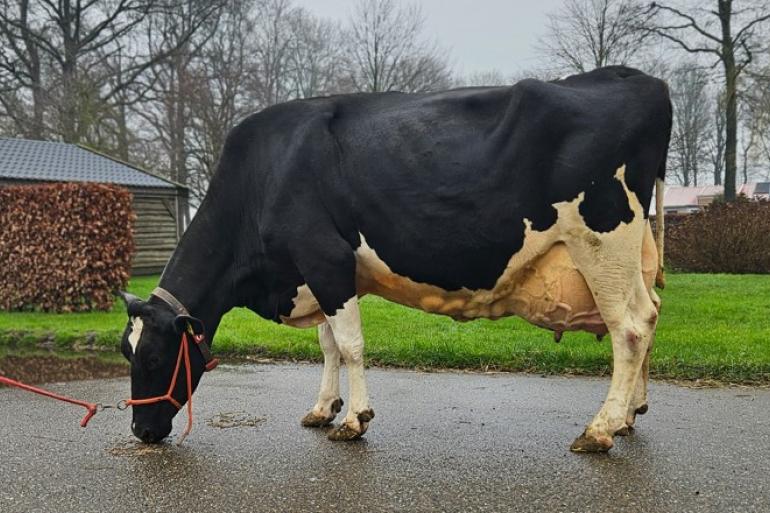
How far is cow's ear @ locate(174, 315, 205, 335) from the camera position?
415 cm

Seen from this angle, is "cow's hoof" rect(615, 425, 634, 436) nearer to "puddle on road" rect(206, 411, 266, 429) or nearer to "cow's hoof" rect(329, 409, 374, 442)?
"cow's hoof" rect(329, 409, 374, 442)

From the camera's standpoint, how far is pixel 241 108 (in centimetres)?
3397

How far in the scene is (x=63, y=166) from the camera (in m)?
20.4

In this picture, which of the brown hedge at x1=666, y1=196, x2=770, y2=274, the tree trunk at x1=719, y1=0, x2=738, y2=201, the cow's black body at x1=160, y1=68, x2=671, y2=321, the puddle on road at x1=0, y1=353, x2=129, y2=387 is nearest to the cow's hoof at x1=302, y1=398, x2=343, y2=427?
the cow's black body at x1=160, y1=68, x2=671, y2=321

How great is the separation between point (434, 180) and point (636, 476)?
1892 mm

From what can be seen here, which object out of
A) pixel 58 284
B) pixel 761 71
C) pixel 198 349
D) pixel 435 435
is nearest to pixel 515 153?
pixel 435 435

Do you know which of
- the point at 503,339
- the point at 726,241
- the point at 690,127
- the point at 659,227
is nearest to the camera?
the point at 659,227

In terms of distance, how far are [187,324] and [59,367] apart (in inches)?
147

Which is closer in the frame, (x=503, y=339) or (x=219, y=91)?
(x=503, y=339)

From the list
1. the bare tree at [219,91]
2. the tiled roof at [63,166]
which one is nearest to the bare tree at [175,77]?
the bare tree at [219,91]

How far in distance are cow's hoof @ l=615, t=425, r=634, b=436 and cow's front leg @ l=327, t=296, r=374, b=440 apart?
55.5 inches

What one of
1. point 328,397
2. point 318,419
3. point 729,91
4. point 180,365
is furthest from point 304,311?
point 729,91

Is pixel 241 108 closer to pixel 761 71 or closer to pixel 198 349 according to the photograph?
pixel 761 71

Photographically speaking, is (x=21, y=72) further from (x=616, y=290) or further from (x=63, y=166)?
(x=616, y=290)
